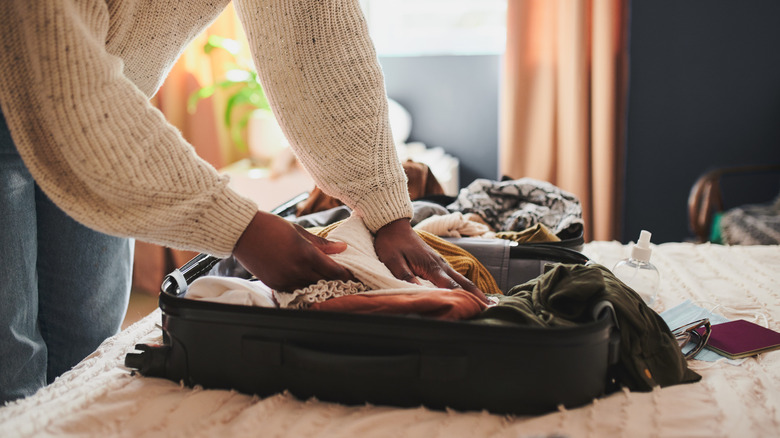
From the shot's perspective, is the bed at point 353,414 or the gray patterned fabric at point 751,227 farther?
the gray patterned fabric at point 751,227

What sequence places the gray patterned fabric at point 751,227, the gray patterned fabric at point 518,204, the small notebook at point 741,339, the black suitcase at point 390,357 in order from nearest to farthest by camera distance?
1. the black suitcase at point 390,357
2. the small notebook at point 741,339
3. the gray patterned fabric at point 518,204
4. the gray patterned fabric at point 751,227

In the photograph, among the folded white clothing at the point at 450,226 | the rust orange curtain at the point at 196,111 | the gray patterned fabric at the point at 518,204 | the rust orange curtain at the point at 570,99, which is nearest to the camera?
the folded white clothing at the point at 450,226

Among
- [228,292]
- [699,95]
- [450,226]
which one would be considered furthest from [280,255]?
[699,95]

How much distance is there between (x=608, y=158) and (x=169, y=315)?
2.05 meters

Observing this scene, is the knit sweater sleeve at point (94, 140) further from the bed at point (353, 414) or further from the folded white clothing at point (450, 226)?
the folded white clothing at point (450, 226)

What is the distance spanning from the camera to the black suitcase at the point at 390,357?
55cm

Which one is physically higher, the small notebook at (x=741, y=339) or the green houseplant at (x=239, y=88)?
the green houseplant at (x=239, y=88)

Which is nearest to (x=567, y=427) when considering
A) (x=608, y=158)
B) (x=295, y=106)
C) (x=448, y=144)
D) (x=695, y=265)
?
(x=295, y=106)

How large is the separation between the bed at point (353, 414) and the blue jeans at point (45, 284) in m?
0.16

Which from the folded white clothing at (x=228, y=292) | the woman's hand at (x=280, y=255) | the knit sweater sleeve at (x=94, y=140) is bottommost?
the folded white clothing at (x=228, y=292)

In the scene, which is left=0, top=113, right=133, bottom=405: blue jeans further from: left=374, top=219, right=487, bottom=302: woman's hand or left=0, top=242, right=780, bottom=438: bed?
left=374, top=219, right=487, bottom=302: woman's hand

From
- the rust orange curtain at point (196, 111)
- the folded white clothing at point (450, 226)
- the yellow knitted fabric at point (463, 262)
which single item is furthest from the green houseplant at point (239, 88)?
the yellow knitted fabric at point (463, 262)

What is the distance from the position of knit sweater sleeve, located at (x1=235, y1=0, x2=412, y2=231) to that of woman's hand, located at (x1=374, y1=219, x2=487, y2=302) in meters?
0.03

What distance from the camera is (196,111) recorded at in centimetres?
263
